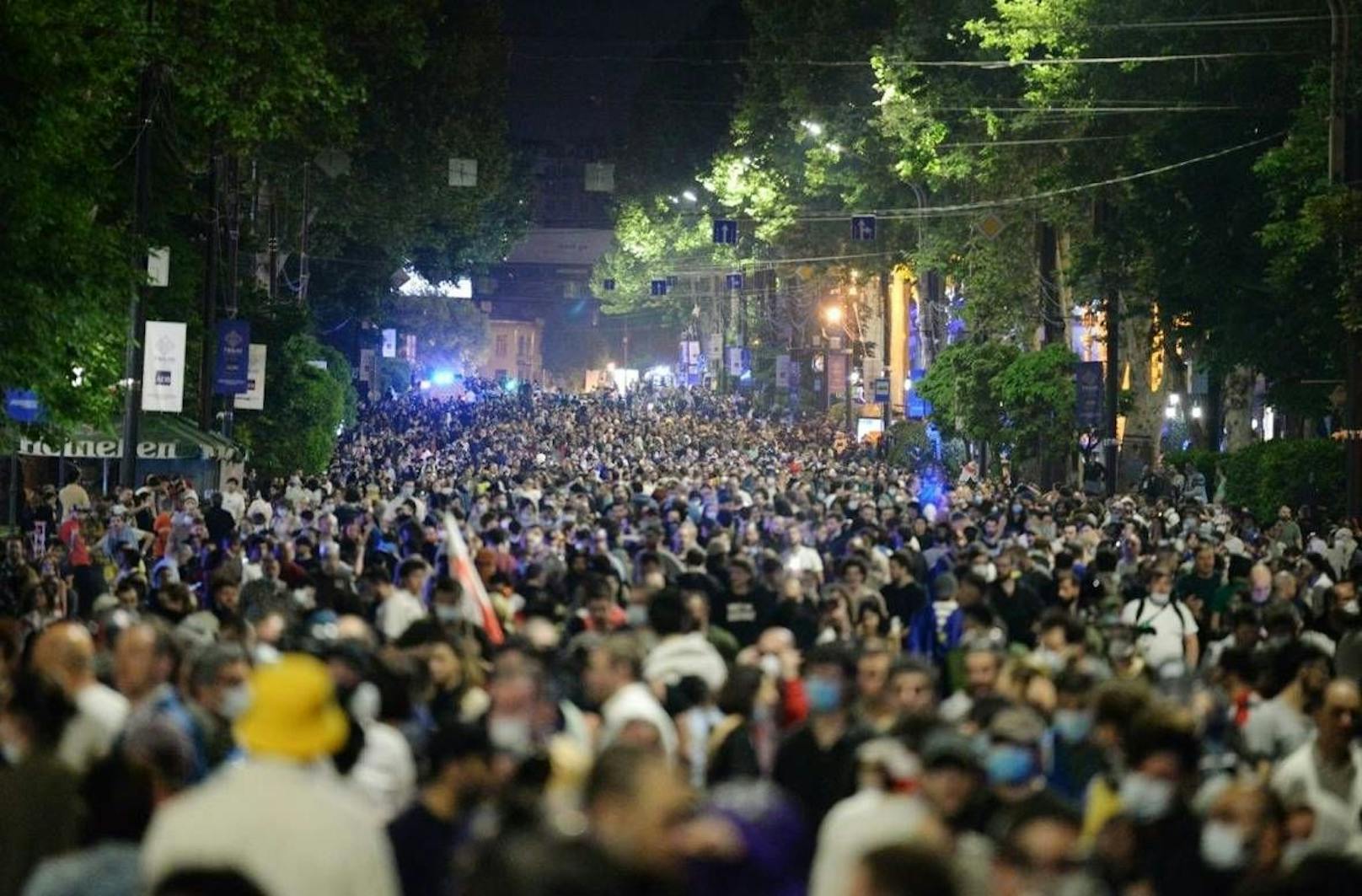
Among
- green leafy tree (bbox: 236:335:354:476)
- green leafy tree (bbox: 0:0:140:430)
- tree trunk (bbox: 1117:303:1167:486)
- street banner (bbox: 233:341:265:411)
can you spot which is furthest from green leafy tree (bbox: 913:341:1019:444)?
green leafy tree (bbox: 0:0:140:430)

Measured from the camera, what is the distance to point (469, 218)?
231ft

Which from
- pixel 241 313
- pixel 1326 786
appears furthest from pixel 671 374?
pixel 1326 786

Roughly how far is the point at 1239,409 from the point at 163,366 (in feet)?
70.9

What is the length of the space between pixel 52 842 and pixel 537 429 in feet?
204

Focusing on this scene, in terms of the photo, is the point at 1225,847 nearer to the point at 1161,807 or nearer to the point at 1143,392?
the point at 1161,807

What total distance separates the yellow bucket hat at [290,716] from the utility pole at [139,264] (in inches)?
929

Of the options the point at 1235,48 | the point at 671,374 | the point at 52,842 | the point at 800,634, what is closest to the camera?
the point at 52,842

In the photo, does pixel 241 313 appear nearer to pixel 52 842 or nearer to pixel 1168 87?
pixel 1168 87

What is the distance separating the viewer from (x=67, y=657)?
9.88 m

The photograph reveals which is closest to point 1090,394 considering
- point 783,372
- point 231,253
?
point 231,253

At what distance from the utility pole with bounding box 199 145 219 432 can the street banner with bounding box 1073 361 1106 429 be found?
1554 cm

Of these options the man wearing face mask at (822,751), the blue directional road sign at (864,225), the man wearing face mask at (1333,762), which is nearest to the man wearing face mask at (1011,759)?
the man wearing face mask at (822,751)

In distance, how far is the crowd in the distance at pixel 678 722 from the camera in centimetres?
604

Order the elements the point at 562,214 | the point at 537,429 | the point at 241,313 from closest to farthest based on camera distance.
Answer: the point at 241,313, the point at 537,429, the point at 562,214
